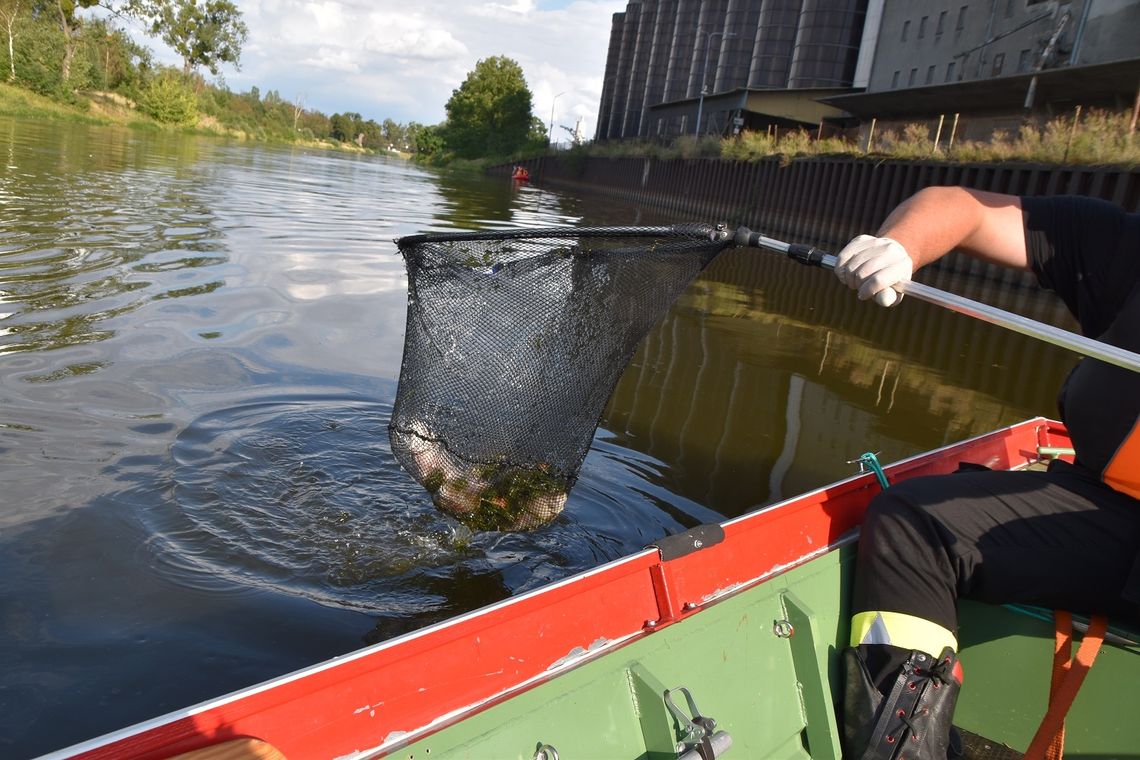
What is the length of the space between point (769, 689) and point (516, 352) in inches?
76.4

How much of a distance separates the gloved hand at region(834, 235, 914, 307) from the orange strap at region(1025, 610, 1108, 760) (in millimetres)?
1175

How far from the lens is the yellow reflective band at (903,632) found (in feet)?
8.16

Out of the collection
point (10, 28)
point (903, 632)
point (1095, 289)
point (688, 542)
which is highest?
point (10, 28)

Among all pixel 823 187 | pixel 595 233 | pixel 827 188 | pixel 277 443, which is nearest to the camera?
pixel 595 233

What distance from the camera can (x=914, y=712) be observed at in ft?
7.95

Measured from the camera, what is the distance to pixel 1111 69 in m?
22.3

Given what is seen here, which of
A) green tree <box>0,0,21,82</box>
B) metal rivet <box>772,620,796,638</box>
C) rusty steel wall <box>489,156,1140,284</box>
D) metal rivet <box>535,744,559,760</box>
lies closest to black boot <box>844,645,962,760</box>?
metal rivet <box>772,620,796,638</box>

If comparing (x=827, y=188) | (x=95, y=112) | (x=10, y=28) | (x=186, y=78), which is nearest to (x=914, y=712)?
(x=827, y=188)

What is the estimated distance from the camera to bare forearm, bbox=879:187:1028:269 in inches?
109

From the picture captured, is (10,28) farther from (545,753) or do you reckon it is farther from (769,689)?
(545,753)

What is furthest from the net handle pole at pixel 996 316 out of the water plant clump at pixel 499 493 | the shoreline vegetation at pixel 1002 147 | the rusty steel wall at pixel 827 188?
the shoreline vegetation at pixel 1002 147

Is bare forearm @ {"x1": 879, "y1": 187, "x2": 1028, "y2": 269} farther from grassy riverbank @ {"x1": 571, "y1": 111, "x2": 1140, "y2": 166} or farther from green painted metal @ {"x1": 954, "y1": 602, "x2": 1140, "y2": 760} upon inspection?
grassy riverbank @ {"x1": 571, "y1": 111, "x2": 1140, "y2": 166}

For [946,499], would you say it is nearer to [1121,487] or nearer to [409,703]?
[1121,487]

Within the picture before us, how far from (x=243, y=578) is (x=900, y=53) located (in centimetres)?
4522
